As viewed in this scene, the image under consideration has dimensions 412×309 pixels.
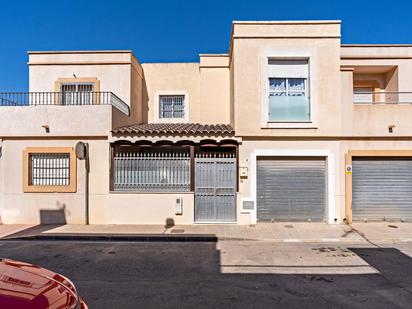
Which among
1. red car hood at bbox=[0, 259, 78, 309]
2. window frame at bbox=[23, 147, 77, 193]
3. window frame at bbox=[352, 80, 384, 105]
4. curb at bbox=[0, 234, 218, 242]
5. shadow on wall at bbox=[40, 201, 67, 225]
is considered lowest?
curb at bbox=[0, 234, 218, 242]

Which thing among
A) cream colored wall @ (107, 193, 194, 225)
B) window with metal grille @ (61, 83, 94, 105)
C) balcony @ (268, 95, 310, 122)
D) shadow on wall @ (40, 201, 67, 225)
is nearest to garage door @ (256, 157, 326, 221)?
balcony @ (268, 95, 310, 122)

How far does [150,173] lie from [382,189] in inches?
339

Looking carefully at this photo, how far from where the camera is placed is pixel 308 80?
32.6ft

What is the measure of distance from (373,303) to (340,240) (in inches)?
153

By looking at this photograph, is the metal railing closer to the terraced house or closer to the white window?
the terraced house

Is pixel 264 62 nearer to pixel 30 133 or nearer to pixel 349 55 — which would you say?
pixel 349 55

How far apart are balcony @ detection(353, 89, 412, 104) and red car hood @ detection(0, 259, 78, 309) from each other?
12635mm

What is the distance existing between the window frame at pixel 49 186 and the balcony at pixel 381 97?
40.3 ft

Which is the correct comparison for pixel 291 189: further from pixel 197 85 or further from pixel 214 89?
pixel 197 85

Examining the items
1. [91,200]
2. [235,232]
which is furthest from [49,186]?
[235,232]

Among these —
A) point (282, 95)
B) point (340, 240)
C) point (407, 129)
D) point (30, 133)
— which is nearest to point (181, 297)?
point (340, 240)

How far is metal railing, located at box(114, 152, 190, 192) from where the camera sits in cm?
977

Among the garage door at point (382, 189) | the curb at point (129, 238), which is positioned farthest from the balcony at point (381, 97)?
the curb at point (129, 238)

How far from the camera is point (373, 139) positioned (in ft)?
32.2
